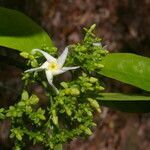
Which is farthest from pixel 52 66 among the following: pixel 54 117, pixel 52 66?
pixel 54 117

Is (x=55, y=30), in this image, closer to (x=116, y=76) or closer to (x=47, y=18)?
(x=47, y=18)

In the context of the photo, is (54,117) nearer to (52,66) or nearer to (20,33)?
(52,66)

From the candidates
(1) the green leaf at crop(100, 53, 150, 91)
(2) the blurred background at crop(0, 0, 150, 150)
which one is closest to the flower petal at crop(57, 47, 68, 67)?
(1) the green leaf at crop(100, 53, 150, 91)

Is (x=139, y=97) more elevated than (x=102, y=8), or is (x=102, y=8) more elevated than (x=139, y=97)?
(x=102, y=8)

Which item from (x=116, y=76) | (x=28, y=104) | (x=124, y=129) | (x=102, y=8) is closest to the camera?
(x=28, y=104)

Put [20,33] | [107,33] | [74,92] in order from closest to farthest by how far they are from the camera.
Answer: [74,92] < [20,33] < [107,33]

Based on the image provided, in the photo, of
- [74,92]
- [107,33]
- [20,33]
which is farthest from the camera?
[107,33]

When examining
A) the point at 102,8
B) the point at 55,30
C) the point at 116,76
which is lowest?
the point at 116,76

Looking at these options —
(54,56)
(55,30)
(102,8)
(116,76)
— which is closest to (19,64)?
(54,56)
